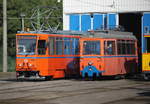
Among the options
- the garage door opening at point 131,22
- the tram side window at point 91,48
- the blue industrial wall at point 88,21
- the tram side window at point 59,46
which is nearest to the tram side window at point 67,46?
the tram side window at point 59,46

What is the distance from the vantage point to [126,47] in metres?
31.2

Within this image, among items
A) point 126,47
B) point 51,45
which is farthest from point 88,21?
point 51,45

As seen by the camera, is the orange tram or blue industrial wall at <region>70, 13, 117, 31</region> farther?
blue industrial wall at <region>70, 13, 117, 31</region>

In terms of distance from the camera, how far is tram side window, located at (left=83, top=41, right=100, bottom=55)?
29281 mm

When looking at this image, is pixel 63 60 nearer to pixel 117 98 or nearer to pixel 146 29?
pixel 146 29

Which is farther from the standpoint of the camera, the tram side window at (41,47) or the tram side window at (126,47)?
the tram side window at (126,47)

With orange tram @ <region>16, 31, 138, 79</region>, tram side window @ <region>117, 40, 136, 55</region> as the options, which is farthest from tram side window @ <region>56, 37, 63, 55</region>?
tram side window @ <region>117, 40, 136, 55</region>

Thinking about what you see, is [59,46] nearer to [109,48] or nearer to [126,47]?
[109,48]

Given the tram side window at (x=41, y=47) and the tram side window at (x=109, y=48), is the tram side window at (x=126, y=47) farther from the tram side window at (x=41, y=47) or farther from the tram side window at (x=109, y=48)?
the tram side window at (x=41, y=47)

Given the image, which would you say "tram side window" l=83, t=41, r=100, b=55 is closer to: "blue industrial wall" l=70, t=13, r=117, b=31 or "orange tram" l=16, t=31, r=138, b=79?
"orange tram" l=16, t=31, r=138, b=79

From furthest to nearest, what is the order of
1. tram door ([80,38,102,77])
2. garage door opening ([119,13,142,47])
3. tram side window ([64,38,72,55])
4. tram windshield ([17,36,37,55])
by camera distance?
garage door opening ([119,13,142,47])
tram side window ([64,38,72,55])
tram door ([80,38,102,77])
tram windshield ([17,36,37,55])

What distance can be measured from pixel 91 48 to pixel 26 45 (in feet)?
11.8

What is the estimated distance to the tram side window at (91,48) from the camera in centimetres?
2928

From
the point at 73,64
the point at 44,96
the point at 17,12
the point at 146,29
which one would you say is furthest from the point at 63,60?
the point at 17,12
